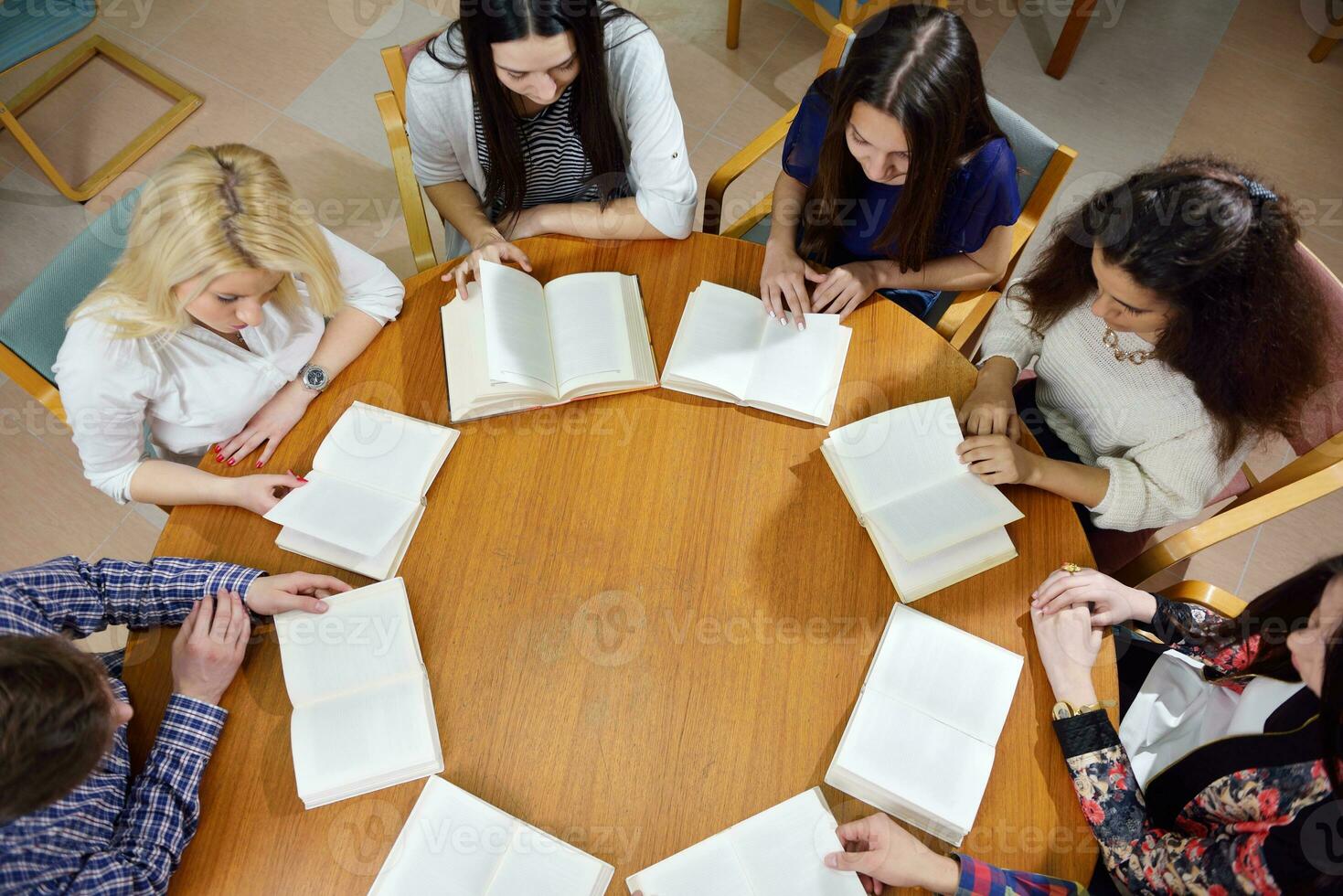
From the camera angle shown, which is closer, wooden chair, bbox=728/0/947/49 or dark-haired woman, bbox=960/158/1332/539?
dark-haired woman, bbox=960/158/1332/539

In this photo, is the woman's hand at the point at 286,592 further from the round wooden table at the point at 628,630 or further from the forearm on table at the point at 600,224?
the forearm on table at the point at 600,224

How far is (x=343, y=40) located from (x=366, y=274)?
7.12 feet

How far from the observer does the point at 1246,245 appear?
1347 millimetres

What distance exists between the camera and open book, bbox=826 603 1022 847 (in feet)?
4.33

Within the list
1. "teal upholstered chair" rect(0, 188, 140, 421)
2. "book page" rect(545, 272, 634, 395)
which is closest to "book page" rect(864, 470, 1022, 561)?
"book page" rect(545, 272, 634, 395)

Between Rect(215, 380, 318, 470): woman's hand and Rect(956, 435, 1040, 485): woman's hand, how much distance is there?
1.24 m

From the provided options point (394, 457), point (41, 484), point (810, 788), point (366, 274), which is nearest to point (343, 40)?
point (41, 484)

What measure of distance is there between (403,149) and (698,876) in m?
1.65

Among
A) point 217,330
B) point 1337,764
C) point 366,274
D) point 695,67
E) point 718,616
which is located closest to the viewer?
point 1337,764

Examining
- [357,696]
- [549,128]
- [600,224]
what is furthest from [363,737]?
[549,128]

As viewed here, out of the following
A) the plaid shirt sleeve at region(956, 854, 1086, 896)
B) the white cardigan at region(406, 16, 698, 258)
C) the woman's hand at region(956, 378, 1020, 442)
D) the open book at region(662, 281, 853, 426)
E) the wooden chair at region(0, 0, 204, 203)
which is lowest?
the wooden chair at region(0, 0, 204, 203)

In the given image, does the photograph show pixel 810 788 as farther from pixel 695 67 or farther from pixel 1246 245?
pixel 695 67

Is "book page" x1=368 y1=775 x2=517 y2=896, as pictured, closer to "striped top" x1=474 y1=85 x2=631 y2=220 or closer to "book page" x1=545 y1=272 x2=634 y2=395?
"book page" x1=545 y1=272 x2=634 y2=395

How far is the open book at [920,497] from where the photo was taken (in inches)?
58.2
